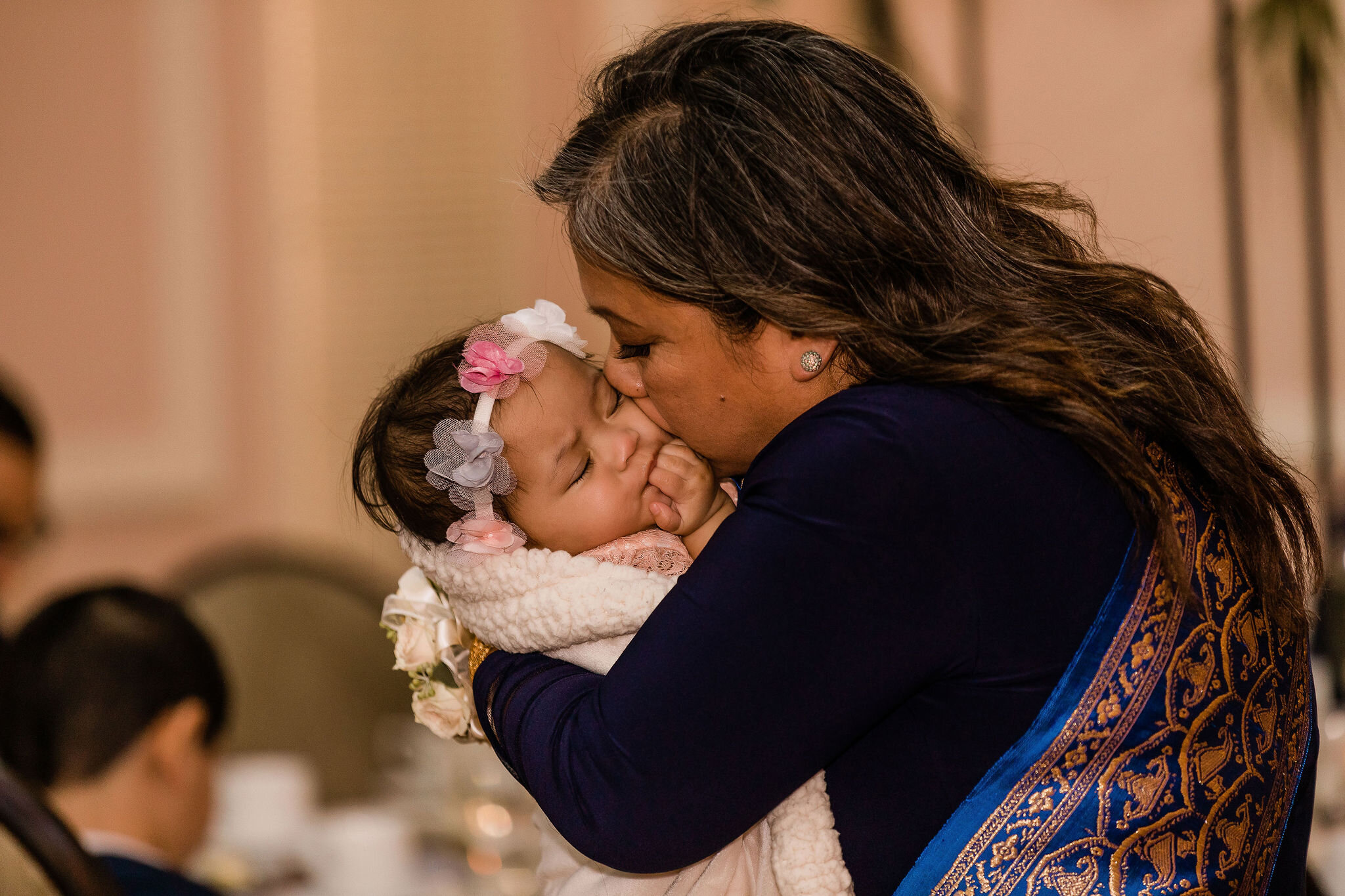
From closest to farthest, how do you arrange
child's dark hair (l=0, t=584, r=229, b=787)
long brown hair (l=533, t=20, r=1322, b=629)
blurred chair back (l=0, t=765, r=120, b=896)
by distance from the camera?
long brown hair (l=533, t=20, r=1322, b=629), blurred chair back (l=0, t=765, r=120, b=896), child's dark hair (l=0, t=584, r=229, b=787)

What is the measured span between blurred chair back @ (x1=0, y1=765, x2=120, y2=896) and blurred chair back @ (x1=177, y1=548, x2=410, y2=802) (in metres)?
2.13

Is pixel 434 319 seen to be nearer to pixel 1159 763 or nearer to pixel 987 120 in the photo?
pixel 987 120

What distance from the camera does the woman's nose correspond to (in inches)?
52.9

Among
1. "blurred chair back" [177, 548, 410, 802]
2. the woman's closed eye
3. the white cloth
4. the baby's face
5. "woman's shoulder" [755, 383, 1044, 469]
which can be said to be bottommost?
"blurred chair back" [177, 548, 410, 802]

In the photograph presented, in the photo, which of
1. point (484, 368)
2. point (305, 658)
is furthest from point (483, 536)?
point (305, 658)

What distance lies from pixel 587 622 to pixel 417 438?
0.30 m

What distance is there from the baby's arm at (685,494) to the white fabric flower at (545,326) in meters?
0.18

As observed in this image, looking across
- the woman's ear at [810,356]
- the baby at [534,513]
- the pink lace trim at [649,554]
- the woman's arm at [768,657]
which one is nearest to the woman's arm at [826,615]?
the woman's arm at [768,657]

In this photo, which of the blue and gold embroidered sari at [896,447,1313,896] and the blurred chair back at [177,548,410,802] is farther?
the blurred chair back at [177,548,410,802]

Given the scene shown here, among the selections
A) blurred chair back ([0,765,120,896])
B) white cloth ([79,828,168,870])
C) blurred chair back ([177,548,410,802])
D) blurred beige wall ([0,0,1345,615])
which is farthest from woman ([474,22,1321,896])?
blurred beige wall ([0,0,1345,615])

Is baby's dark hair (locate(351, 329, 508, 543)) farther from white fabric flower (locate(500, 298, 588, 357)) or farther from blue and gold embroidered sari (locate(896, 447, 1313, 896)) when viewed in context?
blue and gold embroidered sari (locate(896, 447, 1313, 896))

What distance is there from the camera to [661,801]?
0.98 metres

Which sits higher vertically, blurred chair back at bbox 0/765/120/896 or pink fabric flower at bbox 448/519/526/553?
pink fabric flower at bbox 448/519/526/553

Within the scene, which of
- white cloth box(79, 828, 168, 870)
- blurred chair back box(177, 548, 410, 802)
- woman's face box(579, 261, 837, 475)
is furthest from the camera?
blurred chair back box(177, 548, 410, 802)
